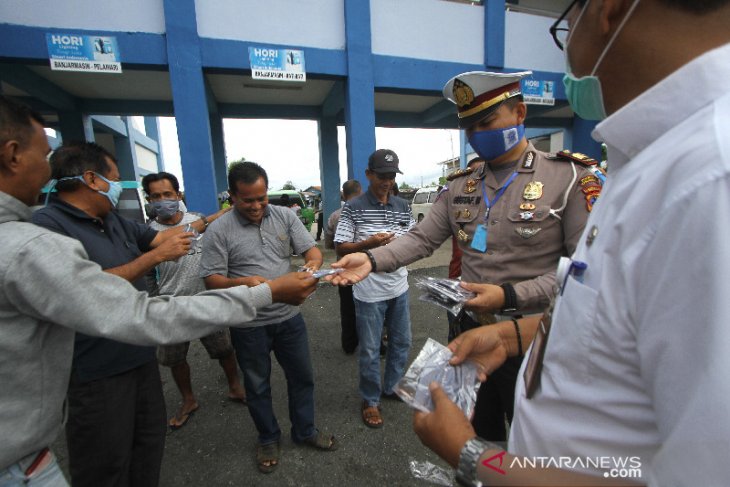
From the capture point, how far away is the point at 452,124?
11.4 meters

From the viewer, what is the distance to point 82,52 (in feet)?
18.1

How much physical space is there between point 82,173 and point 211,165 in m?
4.85

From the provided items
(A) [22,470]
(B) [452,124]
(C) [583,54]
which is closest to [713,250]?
(C) [583,54]

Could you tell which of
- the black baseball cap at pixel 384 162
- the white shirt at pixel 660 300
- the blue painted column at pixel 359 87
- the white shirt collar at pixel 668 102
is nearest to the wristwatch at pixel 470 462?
the white shirt at pixel 660 300

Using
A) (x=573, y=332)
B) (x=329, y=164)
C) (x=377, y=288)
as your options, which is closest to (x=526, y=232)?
(x=573, y=332)

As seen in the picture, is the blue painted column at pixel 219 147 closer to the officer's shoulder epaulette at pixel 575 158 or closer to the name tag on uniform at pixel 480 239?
the name tag on uniform at pixel 480 239

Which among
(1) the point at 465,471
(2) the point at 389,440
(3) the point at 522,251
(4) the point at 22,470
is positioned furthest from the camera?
(2) the point at 389,440

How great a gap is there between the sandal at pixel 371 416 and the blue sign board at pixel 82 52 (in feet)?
20.7

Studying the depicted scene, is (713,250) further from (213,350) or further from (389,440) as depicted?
(213,350)

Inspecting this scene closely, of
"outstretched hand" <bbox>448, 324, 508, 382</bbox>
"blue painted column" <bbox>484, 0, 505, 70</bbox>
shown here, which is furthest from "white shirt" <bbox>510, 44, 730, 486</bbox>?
"blue painted column" <bbox>484, 0, 505, 70</bbox>

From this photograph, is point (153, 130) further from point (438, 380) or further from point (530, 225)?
point (438, 380)

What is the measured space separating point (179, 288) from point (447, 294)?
2.46 metres

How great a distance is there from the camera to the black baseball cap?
9.80 ft

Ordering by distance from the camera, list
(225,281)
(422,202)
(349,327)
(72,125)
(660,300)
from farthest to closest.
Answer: (422,202), (72,125), (349,327), (225,281), (660,300)
